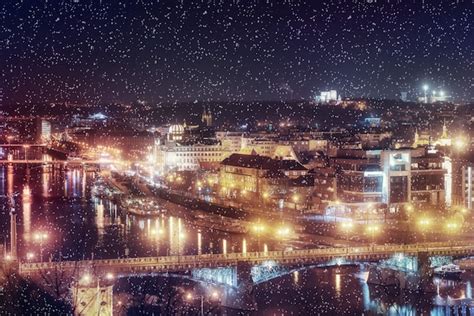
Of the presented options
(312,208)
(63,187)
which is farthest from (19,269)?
(63,187)

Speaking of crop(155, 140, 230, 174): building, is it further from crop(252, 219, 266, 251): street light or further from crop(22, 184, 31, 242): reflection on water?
crop(252, 219, 266, 251): street light

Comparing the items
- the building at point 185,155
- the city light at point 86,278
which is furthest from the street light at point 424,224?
the building at point 185,155

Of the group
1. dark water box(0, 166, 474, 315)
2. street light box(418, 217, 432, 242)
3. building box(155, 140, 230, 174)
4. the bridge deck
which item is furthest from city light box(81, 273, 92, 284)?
building box(155, 140, 230, 174)

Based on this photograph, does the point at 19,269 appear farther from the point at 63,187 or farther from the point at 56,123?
the point at 56,123

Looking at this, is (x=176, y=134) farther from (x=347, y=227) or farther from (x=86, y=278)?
(x=86, y=278)

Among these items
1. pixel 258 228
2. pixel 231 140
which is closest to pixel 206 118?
pixel 231 140

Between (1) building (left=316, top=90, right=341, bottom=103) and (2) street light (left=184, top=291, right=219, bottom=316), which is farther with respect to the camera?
(1) building (left=316, top=90, right=341, bottom=103)
